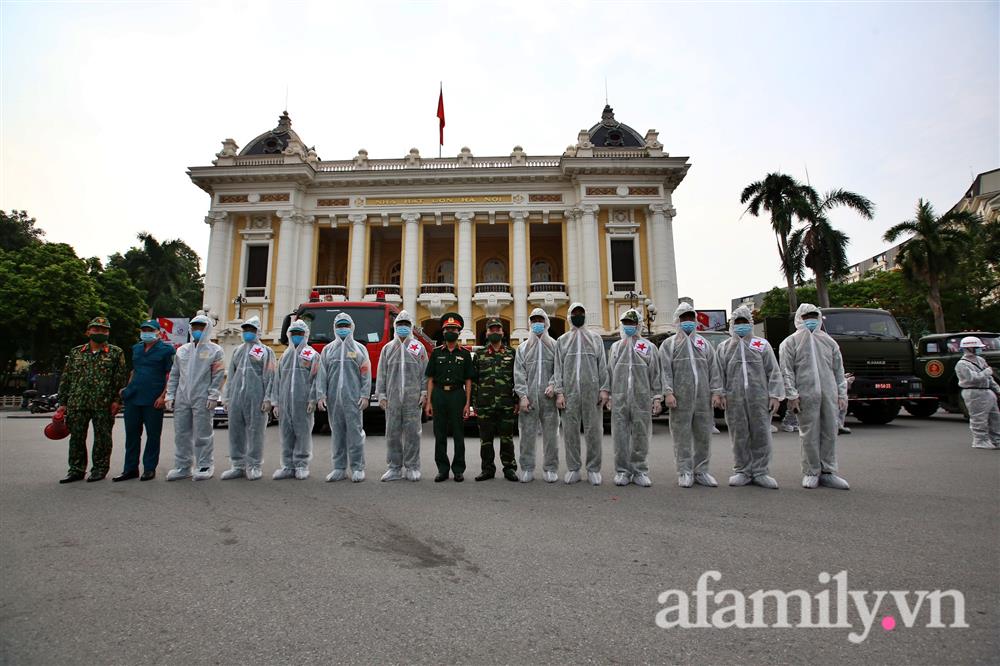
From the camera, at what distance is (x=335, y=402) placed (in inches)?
251

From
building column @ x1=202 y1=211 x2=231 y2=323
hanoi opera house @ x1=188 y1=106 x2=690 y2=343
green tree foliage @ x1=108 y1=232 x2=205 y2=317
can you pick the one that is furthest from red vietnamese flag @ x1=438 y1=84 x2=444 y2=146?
green tree foliage @ x1=108 y1=232 x2=205 y2=317

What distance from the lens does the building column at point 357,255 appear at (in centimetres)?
2917

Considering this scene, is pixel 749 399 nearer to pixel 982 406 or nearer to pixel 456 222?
pixel 982 406

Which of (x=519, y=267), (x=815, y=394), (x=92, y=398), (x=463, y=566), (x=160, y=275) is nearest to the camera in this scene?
(x=463, y=566)

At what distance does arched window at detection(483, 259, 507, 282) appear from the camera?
32344 mm

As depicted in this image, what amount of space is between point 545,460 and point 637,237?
24978 mm

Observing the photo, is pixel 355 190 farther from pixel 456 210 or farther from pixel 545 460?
pixel 545 460

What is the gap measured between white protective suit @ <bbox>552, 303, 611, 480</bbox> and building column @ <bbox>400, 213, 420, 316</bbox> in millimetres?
23224

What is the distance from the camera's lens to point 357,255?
2942cm

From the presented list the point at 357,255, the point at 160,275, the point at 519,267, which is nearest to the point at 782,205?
the point at 519,267

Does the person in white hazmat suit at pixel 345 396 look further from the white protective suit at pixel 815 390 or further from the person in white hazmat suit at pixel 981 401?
the person in white hazmat suit at pixel 981 401

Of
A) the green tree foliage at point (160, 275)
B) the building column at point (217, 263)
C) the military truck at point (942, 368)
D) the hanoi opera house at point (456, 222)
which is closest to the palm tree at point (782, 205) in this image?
→ the hanoi opera house at point (456, 222)

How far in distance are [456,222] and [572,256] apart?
6744 millimetres

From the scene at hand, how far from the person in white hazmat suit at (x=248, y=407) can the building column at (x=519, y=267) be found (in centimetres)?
2187
